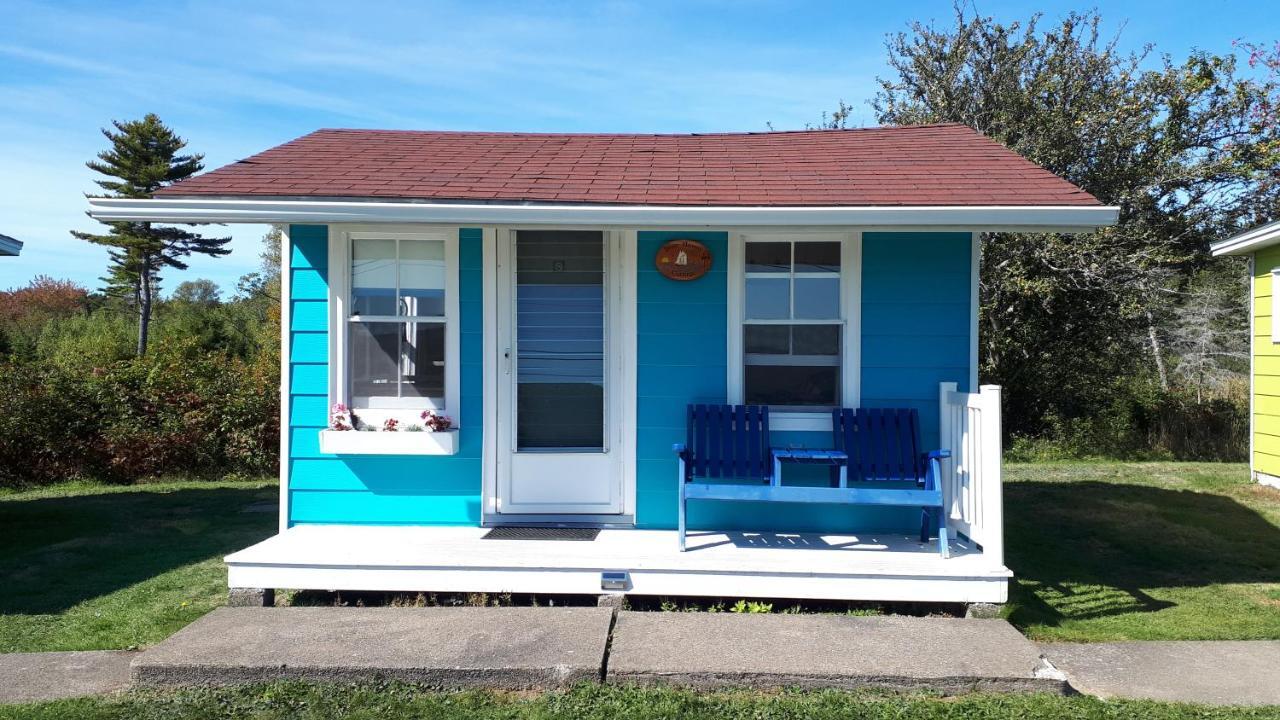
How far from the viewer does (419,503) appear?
5613mm

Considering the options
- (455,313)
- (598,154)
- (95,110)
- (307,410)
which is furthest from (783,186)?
(95,110)

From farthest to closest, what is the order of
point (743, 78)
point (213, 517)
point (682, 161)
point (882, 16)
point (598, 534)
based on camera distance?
point (743, 78) → point (882, 16) → point (213, 517) → point (682, 161) → point (598, 534)

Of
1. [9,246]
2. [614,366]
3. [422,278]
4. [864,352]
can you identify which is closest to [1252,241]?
[864,352]

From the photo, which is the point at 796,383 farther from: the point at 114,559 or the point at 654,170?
the point at 114,559

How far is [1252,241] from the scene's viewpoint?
30.1 feet

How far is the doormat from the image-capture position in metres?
5.32

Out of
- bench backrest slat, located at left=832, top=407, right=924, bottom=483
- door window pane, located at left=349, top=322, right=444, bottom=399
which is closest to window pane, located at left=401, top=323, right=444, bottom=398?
door window pane, located at left=349, top=322, right=444, bottom=399

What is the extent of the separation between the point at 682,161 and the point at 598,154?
25.2 inches

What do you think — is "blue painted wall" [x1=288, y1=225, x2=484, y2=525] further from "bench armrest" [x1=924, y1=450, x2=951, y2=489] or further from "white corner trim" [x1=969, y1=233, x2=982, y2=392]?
"white corner trim" [x1=969, y1=233, x2=982, y2=392]

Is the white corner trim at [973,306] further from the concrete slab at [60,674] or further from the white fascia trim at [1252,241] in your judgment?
the white fascia trim at [1252,241]

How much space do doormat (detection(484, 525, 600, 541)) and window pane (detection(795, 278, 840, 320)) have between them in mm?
1893

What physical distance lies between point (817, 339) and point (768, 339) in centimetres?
31

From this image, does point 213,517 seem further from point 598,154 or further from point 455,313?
point 598,154

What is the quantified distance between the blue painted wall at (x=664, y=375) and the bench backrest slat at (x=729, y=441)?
186 mm
